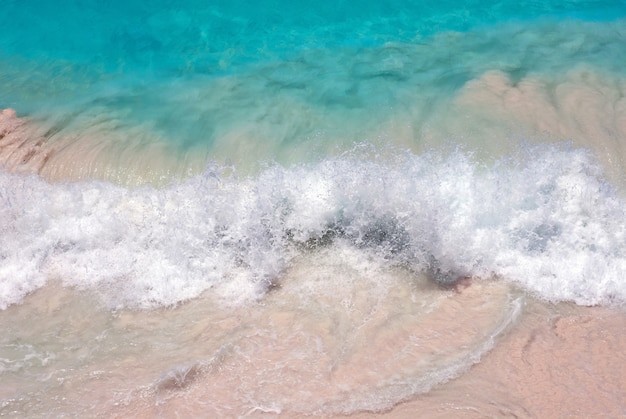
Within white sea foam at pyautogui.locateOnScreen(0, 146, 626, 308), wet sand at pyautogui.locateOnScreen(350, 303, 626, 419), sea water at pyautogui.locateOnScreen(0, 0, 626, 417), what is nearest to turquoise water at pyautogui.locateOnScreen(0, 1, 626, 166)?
sea water at pyautogui.locateOnScreen(0, 0, 626, 417)

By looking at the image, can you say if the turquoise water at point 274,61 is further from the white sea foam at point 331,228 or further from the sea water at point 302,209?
the white sea foam at point 331,228

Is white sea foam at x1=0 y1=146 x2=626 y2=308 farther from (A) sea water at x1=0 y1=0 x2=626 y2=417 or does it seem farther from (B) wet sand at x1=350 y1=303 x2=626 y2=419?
(B) wet sand at x1=350 y1=303 x2=626 y2=419

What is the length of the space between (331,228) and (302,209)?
1.04ft

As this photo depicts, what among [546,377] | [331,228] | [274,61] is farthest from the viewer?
[274,61]

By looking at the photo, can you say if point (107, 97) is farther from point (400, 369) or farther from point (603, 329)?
point (603, 329)

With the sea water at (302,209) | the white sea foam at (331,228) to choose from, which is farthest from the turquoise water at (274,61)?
the white sea foam at (331,228)

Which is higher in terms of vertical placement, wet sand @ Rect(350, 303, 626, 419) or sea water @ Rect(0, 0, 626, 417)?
sea water @ Rect(0, 0, 626, 417)

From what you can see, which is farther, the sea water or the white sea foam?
the white sea foam

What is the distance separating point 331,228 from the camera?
520 cm

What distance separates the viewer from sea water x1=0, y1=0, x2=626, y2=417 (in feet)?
13.0

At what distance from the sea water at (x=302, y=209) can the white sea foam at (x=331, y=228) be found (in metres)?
0.02

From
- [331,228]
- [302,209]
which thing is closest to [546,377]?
[331,228]

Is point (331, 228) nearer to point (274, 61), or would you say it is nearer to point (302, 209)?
point (302, 209)

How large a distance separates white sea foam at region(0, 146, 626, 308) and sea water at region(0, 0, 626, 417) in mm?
20
